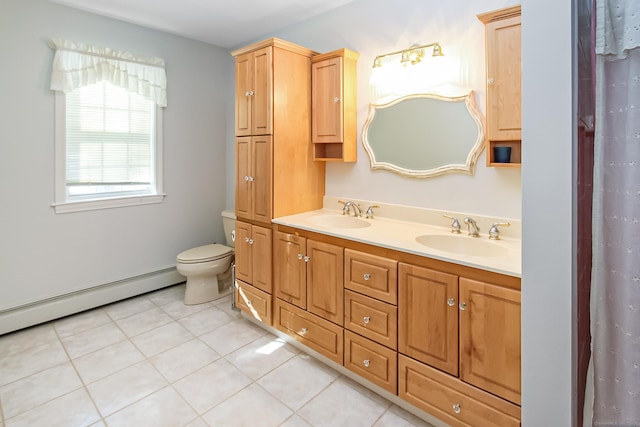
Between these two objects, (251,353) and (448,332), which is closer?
(448,332)

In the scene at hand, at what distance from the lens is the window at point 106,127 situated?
110 inches

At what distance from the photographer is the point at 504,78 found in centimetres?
175

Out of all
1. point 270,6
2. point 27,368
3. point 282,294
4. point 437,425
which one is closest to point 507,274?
point 437,425

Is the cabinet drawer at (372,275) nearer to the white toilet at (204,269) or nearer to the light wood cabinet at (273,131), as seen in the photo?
the light wood cabinet at (273,131)

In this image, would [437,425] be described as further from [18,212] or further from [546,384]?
[18,212]

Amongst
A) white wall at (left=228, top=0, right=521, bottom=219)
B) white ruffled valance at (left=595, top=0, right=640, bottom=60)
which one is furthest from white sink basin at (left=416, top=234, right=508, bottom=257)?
white ruffled valance at (left=595, top=0, right=640, bottom=60)

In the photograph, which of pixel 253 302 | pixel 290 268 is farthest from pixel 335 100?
pixel 253 302

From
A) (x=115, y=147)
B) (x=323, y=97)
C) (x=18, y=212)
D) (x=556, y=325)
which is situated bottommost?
(x=556, y=325)

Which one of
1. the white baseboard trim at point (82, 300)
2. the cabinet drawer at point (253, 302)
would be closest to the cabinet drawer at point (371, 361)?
the cabinet drawer at point (253, 302)

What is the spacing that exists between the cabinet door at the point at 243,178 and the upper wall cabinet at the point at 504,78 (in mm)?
1639

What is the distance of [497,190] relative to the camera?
200 centimetres

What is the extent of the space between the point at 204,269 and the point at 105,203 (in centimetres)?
104

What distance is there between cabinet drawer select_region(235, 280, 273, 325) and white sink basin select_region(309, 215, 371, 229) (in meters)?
0.67

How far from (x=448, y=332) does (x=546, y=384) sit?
21.4 inches
